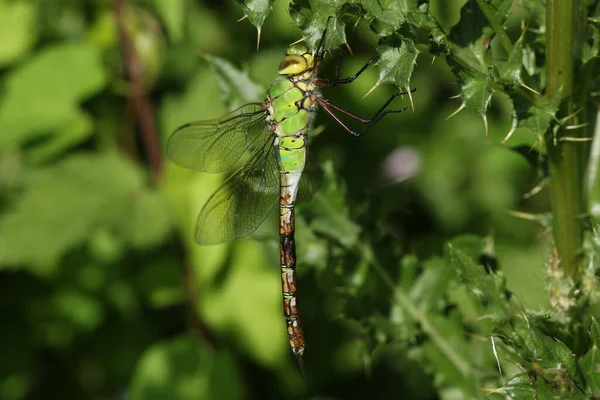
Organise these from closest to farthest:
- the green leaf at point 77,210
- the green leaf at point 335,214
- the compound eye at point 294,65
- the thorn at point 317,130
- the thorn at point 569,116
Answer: the thorn at point 569,116 < the compound eye at point 294,65 < the thorn at point 317,130 < the green leaf at point 335,214 < the green leaf at point 77,210

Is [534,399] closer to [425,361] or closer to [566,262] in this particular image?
[566,262]

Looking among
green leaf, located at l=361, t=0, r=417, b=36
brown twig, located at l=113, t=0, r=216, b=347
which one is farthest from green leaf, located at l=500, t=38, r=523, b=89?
brown twig, located at l=113, t=0, r=216, b=347

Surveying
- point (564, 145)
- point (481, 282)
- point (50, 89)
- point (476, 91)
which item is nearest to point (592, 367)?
point (481, 282)

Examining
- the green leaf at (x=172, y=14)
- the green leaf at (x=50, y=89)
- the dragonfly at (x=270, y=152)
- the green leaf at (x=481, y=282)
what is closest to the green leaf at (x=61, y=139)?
the green leaf at (x=50, y=89)

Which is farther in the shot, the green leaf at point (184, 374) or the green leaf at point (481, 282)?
the green leaf at point (184, 374)

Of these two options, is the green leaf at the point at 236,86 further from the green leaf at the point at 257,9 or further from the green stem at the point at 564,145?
the green stem at the point at 564,145

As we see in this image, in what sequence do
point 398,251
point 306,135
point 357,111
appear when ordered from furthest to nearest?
1. point 357,111
2. point 398,251
3. point 306,135

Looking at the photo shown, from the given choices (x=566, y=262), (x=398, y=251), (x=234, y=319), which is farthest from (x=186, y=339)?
(x=566, y=262)
